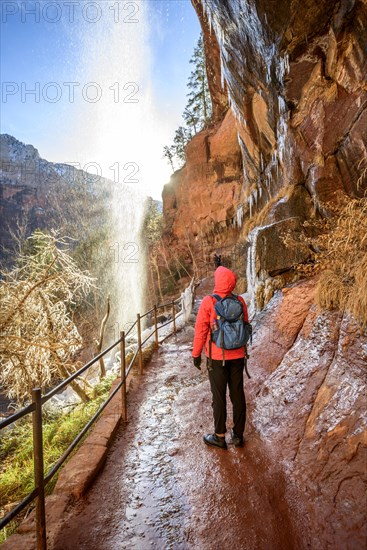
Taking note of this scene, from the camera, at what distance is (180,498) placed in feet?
8.41

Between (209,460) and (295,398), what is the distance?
1208 mm

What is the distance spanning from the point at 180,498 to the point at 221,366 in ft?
4.05

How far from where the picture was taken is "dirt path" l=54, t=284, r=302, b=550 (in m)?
2.10

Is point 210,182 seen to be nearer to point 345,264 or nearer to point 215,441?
point 345,264

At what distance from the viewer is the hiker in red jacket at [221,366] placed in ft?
10.0

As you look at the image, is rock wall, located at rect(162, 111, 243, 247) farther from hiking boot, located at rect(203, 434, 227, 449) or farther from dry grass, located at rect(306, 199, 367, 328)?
hiking boot, located at rect(203, 434, 227, 449)

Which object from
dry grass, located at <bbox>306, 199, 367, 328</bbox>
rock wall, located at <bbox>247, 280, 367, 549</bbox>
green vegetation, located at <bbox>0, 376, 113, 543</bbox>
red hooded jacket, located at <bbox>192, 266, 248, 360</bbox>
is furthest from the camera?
green vegetation, located at <bbox>0, 376, 113, 543</bbox>

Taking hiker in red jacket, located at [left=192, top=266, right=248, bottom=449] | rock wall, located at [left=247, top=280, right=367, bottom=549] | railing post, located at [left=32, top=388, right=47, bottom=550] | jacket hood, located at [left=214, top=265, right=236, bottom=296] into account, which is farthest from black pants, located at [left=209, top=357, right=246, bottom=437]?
railing post, located at [left=32, top=388, right=47, bottom=550]

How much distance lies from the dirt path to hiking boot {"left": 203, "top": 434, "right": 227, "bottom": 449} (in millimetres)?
61

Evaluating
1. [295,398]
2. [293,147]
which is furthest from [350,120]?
[295,398]

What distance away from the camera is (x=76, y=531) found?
2.20 meters

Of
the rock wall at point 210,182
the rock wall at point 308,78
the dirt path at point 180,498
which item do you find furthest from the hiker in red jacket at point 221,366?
the rock wall at point 210,182

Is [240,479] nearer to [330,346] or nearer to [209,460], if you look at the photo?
[209,460]

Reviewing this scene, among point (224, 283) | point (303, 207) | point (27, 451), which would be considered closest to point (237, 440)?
point (224, 283)
